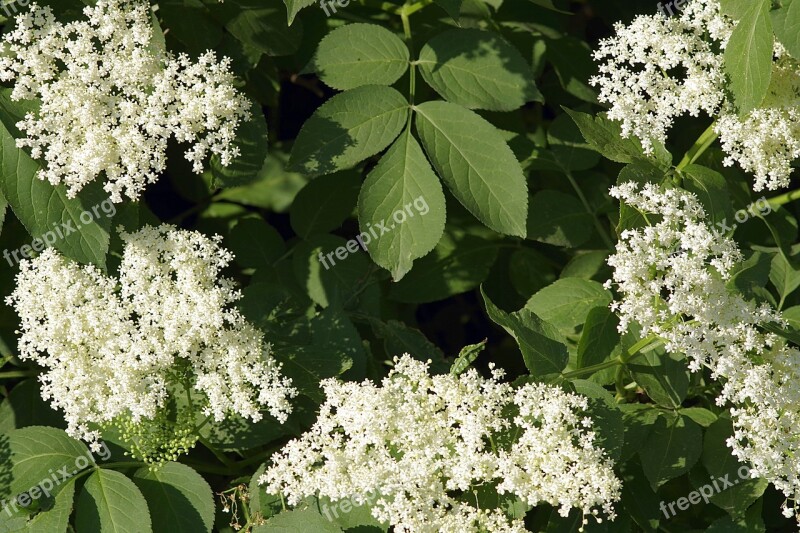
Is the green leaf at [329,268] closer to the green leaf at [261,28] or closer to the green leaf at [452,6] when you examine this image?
the green leaf at [261,28]

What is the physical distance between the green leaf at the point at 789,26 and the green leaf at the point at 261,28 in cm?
205

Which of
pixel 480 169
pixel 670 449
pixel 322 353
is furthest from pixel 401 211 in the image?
pixel 670 449

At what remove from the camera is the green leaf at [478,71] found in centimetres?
393

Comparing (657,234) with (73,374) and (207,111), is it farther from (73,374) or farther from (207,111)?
(73,374)

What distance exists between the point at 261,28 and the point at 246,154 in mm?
635

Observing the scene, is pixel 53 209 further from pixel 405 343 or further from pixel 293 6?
pixel 405 343

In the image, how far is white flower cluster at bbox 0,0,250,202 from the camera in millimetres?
3398

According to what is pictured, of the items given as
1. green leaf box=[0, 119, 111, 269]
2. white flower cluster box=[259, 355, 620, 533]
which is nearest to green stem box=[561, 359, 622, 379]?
white flower cluster box=[259, 355, 620, 533]

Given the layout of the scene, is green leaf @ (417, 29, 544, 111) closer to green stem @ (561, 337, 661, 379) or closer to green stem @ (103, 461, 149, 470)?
green stem @ (561, 337, 661, 379)

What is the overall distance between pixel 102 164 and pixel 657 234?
2.14 meters

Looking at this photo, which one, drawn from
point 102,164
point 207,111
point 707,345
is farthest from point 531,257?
point 102,164

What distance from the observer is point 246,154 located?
3.83 metres

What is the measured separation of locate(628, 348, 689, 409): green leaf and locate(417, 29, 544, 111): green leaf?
1.24 m

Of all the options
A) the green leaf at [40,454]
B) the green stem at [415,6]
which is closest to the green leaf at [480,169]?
the green stem at [415,6]
